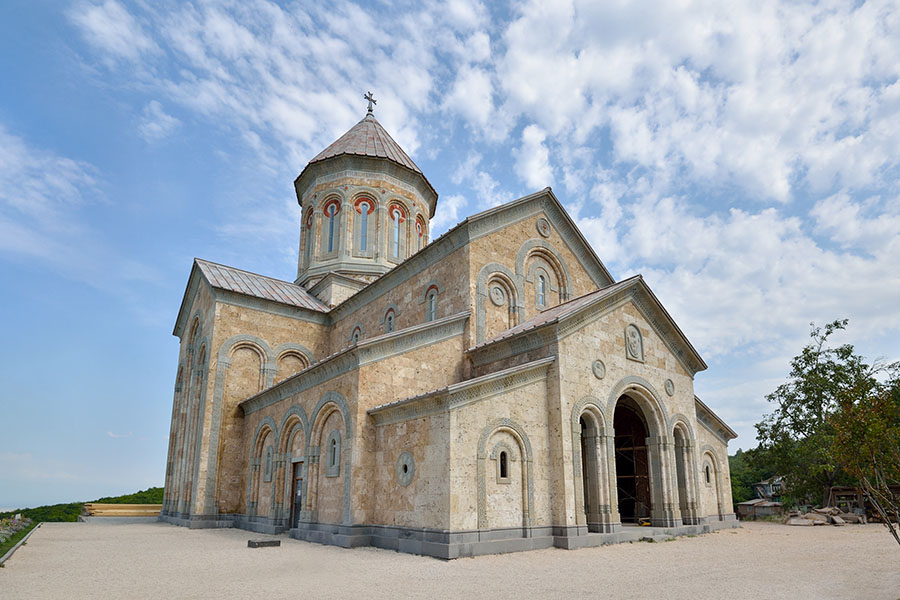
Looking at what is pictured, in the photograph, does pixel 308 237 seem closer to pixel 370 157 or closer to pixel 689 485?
pixel 370 157

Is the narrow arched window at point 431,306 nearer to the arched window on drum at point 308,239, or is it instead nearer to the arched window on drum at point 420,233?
the arched window on drum at point 420,233

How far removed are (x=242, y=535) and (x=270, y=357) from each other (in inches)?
294

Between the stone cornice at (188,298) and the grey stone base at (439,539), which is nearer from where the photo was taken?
the grey stone base at (439,539)

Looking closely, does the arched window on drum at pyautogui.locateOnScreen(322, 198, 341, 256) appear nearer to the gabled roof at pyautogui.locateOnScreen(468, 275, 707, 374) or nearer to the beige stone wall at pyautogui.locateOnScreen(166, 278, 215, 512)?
the beige stone wall at pyautogui.locateOnScreen(166, 278, 215, 512)

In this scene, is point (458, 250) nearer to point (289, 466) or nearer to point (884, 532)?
point (289, 466)

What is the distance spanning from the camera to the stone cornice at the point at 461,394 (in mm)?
12422

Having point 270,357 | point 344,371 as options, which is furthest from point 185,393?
point 344,371

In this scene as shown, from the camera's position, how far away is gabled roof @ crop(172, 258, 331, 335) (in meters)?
23.0

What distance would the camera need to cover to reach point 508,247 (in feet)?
59.3

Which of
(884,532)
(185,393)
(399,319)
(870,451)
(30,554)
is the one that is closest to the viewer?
(870,451)

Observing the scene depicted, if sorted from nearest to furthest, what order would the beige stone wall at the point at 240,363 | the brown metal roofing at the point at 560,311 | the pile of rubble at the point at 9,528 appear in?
the brown metal roofing at the point at 560,311, the pile of rubble at the point at 9,528, the beige stone wall at the point at 240,363

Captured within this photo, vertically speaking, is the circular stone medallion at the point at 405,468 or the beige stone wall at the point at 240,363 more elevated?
the beige stone wall at the point at 240,363

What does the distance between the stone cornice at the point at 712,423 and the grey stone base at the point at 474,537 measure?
3.29 m

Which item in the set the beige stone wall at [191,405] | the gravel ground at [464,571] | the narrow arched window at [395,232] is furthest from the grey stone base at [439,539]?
the narrow arched window at [395,232]
